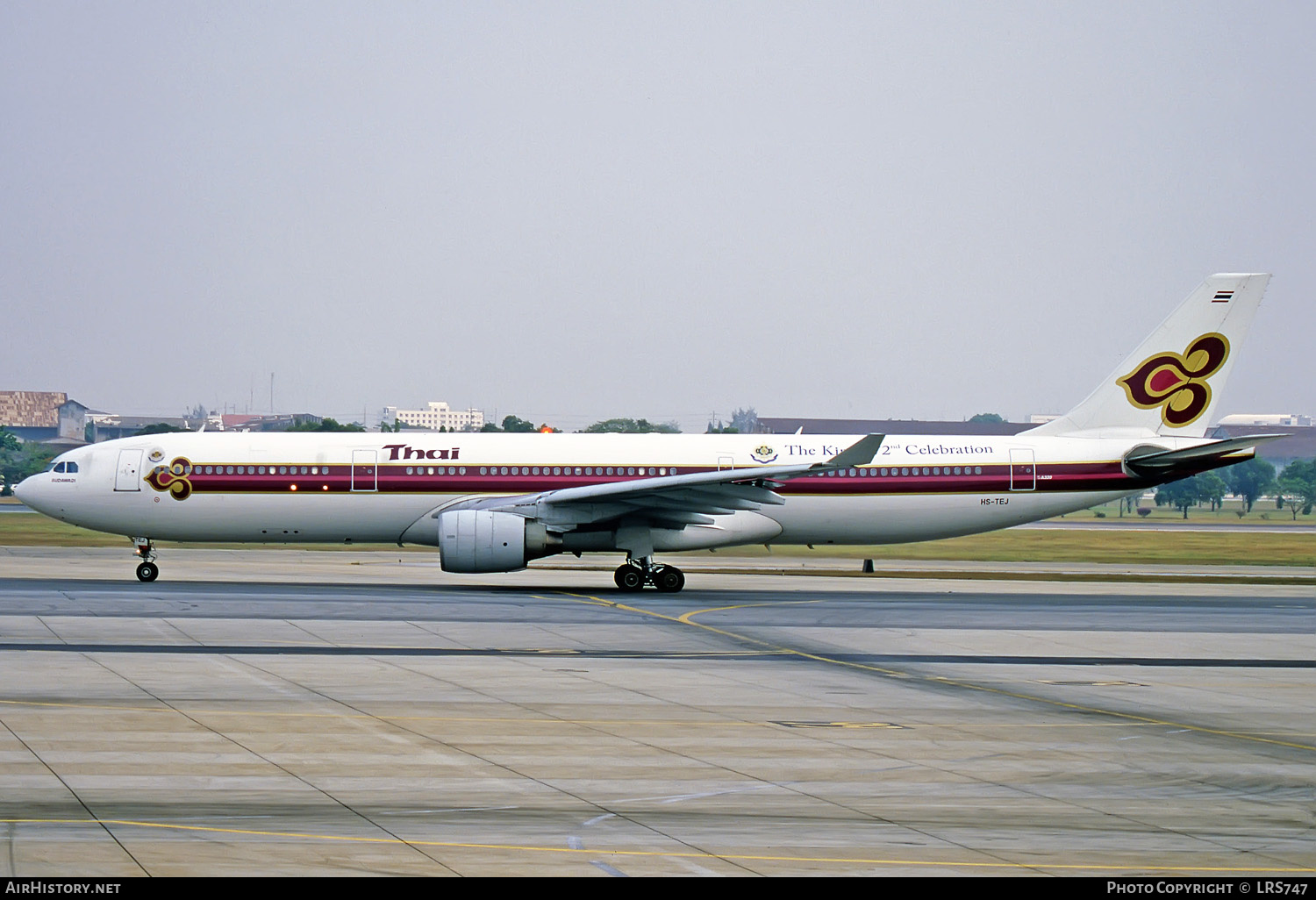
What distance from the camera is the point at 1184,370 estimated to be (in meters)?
38.3

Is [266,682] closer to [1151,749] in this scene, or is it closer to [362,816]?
[362,816]

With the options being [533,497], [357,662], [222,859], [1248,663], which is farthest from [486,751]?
[533,497]

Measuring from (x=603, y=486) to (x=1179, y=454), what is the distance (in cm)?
1575

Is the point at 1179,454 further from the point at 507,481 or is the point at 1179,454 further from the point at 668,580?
the point at 507,481

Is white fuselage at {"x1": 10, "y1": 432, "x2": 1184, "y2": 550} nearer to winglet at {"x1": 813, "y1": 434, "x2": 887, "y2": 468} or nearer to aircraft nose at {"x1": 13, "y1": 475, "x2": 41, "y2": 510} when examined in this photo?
aircraft nose at {"x1": 13, "y1": 475, "x2": 41, "y2": 510}

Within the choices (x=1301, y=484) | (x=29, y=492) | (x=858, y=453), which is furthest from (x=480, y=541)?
(x=1301, y=484)

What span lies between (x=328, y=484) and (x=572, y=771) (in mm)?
23432

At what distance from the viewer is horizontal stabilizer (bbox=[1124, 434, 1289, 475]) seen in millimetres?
35250

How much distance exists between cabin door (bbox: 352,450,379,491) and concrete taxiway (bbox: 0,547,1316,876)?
17.5 feet

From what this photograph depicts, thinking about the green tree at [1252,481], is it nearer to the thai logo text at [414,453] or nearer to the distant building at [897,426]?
the distant building at [897,426]

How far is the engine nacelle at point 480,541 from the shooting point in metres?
32.7
